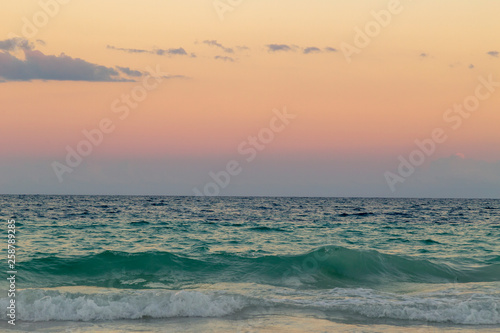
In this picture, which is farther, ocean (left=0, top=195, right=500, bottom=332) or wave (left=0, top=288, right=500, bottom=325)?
wave (left=0, top=288, right=500, bottom=325)

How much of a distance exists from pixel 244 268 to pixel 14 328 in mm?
9984

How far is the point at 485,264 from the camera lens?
2173cm

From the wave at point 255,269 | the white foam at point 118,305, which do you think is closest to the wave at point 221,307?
the white foam at point 118,305

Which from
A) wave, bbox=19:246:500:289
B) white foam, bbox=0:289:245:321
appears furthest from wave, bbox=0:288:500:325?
wave, bbox=19:246:500:289

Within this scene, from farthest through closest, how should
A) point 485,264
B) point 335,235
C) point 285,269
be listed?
point 335,235, point 485,264, point 285,269

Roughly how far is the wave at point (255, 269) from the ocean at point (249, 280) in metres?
0.05

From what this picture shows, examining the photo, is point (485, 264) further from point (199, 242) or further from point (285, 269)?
point (199, 242)

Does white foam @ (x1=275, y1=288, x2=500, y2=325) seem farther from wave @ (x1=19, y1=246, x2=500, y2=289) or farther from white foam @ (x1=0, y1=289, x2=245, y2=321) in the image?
wave @ (x1=19, y1=246, x2=500, y2=289)

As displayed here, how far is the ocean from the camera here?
40.5 feet

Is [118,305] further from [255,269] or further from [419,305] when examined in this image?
[419,305]

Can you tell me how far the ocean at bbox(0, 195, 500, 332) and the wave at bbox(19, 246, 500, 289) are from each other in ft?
0.15

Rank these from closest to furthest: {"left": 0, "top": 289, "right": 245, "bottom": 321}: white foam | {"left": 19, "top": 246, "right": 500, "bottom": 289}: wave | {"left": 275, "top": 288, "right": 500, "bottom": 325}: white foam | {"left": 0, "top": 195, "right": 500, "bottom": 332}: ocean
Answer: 1. {"left": 0, "top": 195, "right": 500, "bottom": 332}: ocean
2. {"left": 0, "top": 289, "right": 245, "bottom": 321}: white foam
3. {"left": 275, "top": 288, "right": 500, "bottom": 325}: white foam
4. {"left": 19, "top": 246, "right": 500, "bottom": 289}: wave

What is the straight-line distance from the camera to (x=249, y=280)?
18109 millimetres

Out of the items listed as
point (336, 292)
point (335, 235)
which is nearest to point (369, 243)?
point (335, 235)
